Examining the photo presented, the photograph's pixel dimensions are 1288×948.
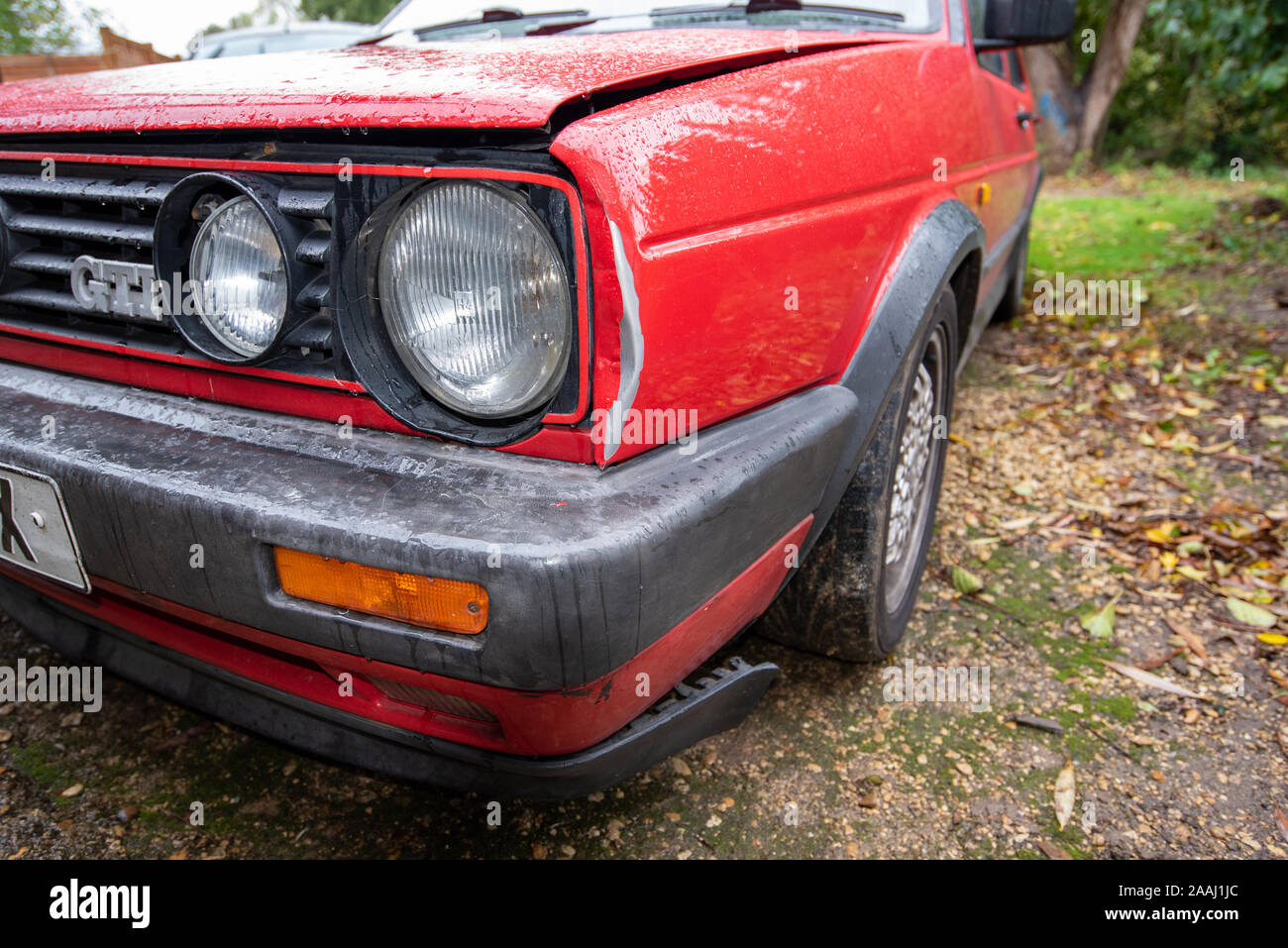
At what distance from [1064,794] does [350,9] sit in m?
30.1

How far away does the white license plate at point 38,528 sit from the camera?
4.27ft

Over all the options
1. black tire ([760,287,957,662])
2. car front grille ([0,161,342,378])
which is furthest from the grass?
car front grille ([0,161,342,378])

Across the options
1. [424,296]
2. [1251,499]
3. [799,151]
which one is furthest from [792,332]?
[1251,499]

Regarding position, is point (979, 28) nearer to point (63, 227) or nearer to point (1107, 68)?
point (63, 227)

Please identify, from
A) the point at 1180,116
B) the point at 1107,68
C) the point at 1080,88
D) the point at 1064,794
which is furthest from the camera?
the point at 1180,116

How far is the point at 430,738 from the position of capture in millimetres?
1252

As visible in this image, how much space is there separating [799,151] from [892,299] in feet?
1.40

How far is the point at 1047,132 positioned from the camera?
1311 cm

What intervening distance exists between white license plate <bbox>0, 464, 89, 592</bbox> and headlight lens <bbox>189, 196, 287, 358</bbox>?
351 mm

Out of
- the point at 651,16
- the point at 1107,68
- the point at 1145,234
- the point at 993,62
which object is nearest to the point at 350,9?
the point at 1107,68

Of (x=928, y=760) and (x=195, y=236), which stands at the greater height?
(x=195, y=236)

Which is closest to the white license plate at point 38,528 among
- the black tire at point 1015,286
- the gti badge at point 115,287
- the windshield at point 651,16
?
the gti badge at point 115,287
